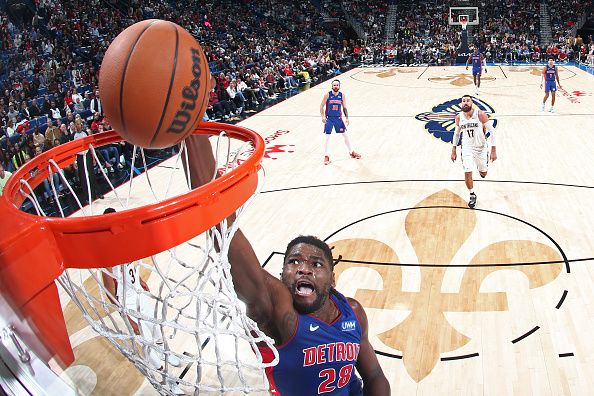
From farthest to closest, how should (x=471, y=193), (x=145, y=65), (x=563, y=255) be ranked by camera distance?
1. (x=471, y=193)
2. (x=563, y=255)
3. (x=145, y=65)

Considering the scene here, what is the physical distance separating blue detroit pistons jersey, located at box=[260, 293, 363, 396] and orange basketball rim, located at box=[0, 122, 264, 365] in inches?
28.3

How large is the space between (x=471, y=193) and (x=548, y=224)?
3.25ft

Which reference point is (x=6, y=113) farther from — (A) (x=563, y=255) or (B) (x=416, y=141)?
(A) (x=563, y=255)

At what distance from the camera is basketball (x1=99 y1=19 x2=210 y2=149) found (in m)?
1.74

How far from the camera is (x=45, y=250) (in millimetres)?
1250

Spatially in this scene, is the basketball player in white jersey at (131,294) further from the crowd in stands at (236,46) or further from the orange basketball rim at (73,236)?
the crowd in stands at (236,46)

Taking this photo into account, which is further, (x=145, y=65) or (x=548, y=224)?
(x=548, y=224)

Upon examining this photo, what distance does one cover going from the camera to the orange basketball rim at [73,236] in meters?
1.10

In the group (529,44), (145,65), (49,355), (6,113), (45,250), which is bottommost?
(529,44)

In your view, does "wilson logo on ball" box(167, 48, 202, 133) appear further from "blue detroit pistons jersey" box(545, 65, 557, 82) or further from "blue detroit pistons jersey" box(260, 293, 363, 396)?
"blue detroit pistons jersey" box(545, 65, 557, 82)

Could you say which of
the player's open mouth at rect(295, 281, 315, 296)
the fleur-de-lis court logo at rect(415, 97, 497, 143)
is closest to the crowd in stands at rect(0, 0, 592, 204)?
the player's open mouth at rect(295, 281, 315, 296)

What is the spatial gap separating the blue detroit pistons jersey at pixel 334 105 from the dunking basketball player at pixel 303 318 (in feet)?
21.5

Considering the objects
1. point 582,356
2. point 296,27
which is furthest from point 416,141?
point 296,27

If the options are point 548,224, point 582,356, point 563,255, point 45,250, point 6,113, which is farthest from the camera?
point 6,113
